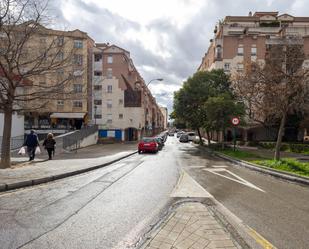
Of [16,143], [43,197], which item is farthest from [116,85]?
[43,197]

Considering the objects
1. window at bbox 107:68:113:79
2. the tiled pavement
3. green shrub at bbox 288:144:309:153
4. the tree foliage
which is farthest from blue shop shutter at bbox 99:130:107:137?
the tiled pavement

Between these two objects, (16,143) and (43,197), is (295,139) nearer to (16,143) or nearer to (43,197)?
(16,143)

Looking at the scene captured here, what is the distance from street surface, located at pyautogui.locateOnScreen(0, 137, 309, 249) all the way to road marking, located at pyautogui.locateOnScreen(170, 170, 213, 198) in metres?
0.20

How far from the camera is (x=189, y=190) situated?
9.44m

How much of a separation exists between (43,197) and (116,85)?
5128 centimetres

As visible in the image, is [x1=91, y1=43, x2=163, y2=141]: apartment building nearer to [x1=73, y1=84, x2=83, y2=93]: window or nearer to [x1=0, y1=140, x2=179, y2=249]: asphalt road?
[x1=73, y1=84, x2=83, y2=93]: window

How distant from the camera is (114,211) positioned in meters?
6.70

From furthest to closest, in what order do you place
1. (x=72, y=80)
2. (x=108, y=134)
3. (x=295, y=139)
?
(x=108, y=134) < (x=295, y=139) < (x=72, y=80)

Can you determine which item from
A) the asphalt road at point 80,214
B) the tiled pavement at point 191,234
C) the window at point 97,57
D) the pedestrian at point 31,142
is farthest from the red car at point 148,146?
the window at point 97,57

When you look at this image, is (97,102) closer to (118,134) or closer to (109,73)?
(109,73)

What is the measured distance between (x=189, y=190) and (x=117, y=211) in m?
3.34

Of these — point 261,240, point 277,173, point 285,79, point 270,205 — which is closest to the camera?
point 261,240

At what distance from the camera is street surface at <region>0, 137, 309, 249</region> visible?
4.96 meters

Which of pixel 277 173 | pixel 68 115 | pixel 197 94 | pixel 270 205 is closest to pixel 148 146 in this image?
pixel 197 94
